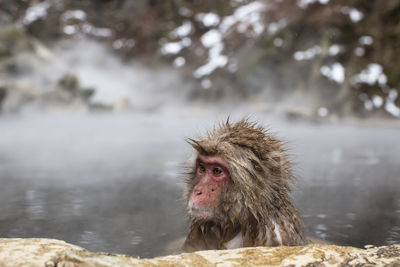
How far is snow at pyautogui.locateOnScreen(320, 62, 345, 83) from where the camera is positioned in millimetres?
12846

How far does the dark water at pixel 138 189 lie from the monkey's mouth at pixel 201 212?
A: 385 mm

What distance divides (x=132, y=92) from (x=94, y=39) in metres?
3.59

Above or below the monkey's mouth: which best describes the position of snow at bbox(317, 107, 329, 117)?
above

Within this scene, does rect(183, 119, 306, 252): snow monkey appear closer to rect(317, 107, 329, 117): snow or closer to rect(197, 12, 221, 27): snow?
rect(317, 107, 329, 117): snow

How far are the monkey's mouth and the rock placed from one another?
0.39m

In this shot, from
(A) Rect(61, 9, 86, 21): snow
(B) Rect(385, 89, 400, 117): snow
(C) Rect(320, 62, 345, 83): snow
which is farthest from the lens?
(A) Rect(61, 9, 86, 21): snow

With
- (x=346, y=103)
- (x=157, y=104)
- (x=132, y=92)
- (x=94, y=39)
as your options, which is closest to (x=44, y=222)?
(x=346, y=103)

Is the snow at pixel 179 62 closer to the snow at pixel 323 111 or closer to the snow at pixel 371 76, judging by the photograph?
the snow at pixel 323 111

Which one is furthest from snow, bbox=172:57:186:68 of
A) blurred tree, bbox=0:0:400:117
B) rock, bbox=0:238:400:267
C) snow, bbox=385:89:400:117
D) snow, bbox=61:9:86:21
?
rock, bbox=0:238:400:267

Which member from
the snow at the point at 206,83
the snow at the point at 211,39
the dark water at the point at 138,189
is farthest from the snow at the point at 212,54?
the dark water at the point at 138,189

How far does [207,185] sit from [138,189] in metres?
1.92

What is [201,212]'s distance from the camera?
7.18 ft

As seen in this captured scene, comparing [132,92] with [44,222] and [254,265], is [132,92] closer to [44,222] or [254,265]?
[44,222]

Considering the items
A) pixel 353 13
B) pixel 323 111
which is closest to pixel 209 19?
pixel 353 13
